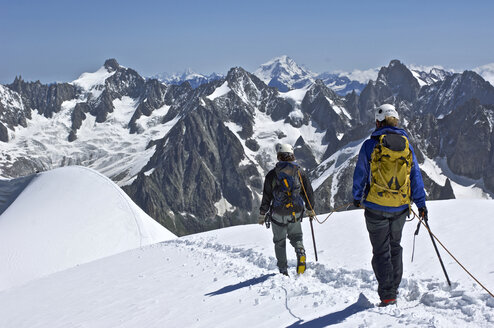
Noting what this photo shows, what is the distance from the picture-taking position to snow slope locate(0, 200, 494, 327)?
6.84 m

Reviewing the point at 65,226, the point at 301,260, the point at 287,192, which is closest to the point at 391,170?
the point at 287,192

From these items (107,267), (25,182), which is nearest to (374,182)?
(107,267)

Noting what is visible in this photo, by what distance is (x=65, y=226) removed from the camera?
85.4 feet

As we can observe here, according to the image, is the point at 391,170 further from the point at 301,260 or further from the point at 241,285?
the point at 241,285

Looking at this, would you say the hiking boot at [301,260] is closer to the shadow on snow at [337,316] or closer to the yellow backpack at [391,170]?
the shadow on snow at [337,316]

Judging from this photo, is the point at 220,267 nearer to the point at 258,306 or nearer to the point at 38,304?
the point at 258,306

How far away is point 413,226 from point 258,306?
317 inches

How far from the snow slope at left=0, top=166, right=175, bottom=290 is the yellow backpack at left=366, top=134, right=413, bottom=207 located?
2047 cm

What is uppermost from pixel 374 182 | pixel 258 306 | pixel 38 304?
pixel 374 182

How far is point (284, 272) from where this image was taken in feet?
33.2

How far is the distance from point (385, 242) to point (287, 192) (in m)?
3.30

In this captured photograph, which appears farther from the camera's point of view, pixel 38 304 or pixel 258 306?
pixel 38 304

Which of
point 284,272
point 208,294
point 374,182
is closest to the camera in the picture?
point 374,182

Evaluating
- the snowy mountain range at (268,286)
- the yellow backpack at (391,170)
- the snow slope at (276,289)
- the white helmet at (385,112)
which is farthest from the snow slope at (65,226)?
the white helmet at (385,112)
